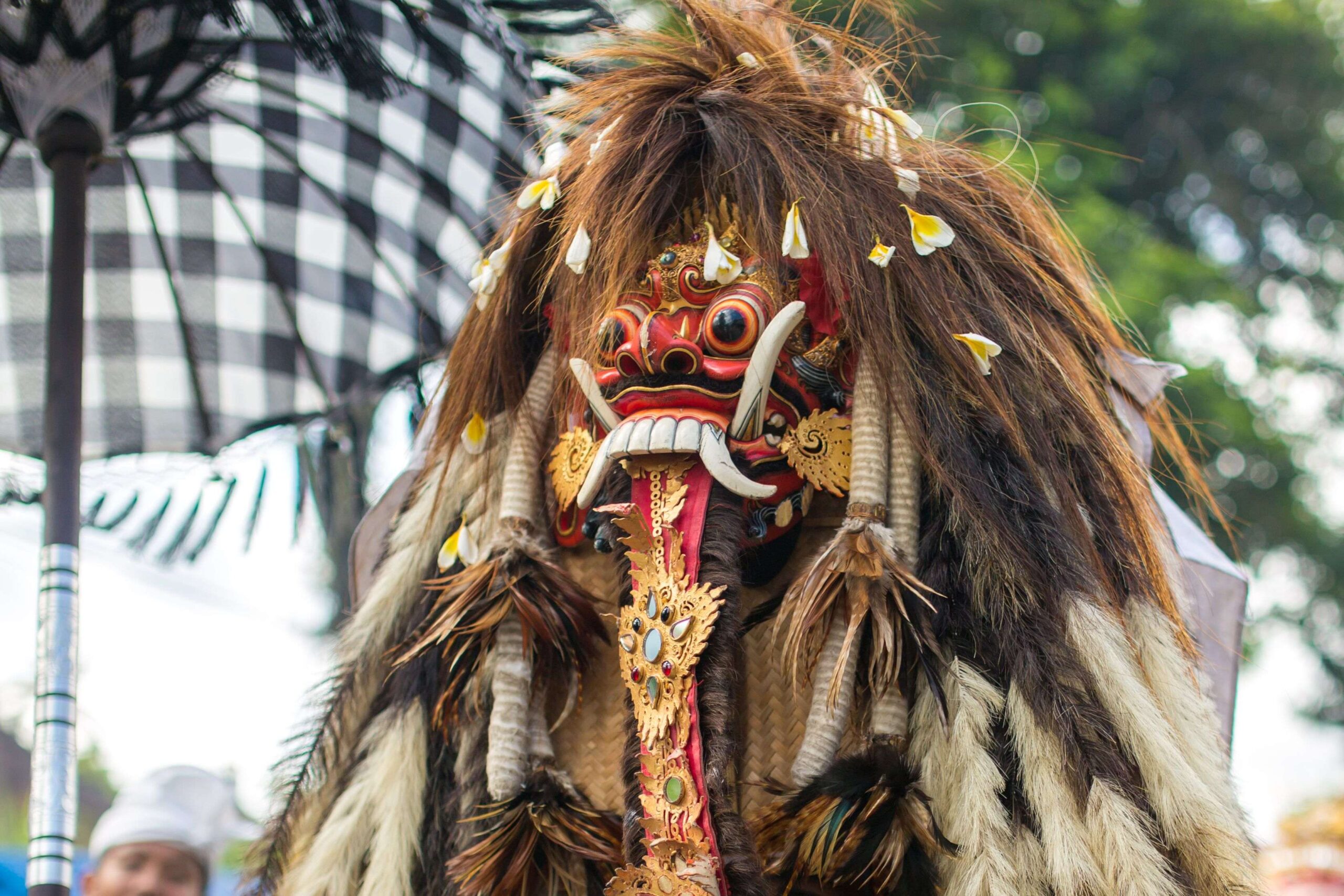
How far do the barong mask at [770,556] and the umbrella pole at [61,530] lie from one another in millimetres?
263

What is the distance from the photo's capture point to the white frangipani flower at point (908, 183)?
4.86 ft

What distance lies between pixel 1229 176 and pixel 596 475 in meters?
5.96

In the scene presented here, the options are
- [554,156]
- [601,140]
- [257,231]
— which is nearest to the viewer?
[601,140]

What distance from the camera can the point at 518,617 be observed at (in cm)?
151

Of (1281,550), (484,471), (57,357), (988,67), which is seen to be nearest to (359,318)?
(57,357)

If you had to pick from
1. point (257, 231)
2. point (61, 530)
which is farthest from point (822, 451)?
point (257, 231)

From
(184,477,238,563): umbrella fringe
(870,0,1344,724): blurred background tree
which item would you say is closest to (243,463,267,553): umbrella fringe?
(184,477,238,563): umbrella fringe

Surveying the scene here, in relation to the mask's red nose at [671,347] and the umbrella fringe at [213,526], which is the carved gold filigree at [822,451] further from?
the umbrella fringe at [213,526]

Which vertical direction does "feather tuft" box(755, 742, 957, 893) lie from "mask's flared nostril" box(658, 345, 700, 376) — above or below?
below

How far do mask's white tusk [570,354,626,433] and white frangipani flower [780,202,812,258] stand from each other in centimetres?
25

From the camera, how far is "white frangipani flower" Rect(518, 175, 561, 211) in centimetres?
161

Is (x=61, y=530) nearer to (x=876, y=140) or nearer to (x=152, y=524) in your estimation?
(x=152, y=524)

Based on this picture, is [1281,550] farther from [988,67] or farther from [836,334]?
[836,334]

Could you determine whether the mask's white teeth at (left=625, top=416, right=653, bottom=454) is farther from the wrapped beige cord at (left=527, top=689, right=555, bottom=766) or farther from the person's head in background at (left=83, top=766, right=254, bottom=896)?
the person's head in background at (left=83, top=766, right=254, bottom=896)
